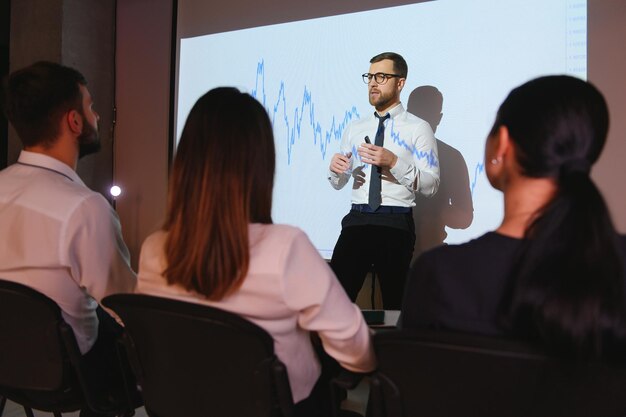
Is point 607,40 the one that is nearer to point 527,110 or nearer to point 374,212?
point 374,212

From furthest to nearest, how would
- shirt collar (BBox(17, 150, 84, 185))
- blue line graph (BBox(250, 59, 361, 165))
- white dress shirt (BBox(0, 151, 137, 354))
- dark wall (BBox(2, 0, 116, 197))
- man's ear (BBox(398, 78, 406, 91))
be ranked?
dark wall (BBox(2, 0, 116, 197)) < blue line graph (BBox(250, 59, 361, 165)) < man's ear (BBox(398, 78, 406, 91)) < shirt collar (BBox(17, 150, 84, 185)) < white dress shirt (BBox(0, 151, 137, 354))

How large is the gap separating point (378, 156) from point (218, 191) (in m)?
1.58

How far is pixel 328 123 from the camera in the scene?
3172 millimetres

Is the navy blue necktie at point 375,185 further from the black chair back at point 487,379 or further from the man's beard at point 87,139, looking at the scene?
the black chair back at point 487,379

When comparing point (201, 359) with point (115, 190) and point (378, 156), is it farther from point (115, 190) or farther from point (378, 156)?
point (115, 190)

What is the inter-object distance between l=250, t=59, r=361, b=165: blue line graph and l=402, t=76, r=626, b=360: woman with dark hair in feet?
7.04

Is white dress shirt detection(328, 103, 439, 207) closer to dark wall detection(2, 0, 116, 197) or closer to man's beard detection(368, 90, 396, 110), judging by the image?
man's beard detection(368, 90, 396, 110)

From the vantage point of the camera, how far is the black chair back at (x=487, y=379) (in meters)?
0.80

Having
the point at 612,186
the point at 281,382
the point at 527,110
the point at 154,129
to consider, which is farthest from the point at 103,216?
the point at 154,129

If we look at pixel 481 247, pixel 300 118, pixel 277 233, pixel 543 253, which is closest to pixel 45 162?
pixel 277 233

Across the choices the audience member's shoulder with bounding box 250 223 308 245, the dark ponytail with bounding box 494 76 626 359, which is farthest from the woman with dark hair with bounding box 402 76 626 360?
the audience member's shoulder with bounding box 250 223 308 245

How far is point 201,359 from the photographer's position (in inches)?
40.9

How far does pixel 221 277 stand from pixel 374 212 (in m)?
1.83

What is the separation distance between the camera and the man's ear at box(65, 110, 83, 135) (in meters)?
1.62
